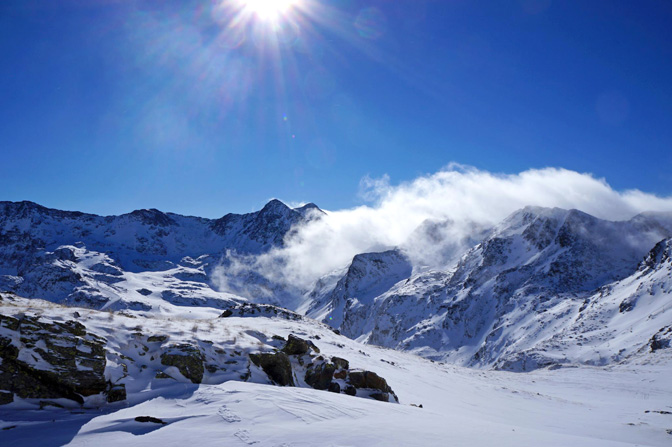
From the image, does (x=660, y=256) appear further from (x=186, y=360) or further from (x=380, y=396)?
(x=186, y=360)

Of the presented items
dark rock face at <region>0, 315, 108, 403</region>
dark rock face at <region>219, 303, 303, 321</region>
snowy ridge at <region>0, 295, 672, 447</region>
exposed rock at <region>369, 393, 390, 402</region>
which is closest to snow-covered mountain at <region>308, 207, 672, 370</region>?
dark rock face at <region>219, 303, 303, 321</region>

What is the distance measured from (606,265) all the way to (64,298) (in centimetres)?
23206

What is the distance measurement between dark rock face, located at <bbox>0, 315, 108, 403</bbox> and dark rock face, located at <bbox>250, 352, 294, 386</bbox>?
18.8ft

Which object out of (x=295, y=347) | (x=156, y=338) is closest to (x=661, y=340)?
(x=295, y=347)

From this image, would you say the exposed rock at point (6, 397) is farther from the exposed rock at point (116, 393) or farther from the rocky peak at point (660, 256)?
the rocky peak at point (660, 256)

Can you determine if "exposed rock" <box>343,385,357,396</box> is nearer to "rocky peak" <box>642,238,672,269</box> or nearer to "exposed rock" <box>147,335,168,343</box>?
"exposed rock" <box>147,335,168,343</box>

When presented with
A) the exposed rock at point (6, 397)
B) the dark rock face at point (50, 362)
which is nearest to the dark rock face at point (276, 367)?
the dark rock face at point (50, 362)

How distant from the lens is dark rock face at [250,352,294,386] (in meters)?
15.0

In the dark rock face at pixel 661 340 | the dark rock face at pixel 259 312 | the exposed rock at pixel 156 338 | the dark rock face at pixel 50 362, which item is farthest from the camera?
the dark rock face at pixel 661 340

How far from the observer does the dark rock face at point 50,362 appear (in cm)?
995

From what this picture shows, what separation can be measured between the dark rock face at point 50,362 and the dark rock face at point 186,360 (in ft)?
7.15

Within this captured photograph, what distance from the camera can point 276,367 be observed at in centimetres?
1533

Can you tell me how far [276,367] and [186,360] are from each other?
3819 millimetres

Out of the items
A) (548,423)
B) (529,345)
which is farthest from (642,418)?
(529,345)
